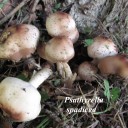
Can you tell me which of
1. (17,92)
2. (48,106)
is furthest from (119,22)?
(17,92)

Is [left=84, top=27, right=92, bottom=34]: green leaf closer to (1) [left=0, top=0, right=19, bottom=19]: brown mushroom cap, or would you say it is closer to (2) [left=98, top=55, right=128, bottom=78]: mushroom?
(2) [left=98, top=55, right=128, bottom=78]: mushroom

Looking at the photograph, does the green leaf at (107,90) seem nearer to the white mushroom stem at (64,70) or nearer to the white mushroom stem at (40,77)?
the white mushroom stem at (64,70)

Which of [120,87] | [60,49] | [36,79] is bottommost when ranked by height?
[120,87]

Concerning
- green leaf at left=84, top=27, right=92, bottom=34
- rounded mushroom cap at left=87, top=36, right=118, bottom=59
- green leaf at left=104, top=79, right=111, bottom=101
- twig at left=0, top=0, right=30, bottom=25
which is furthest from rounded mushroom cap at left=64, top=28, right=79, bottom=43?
twig at left=0, top=0, right=30, bottom=25

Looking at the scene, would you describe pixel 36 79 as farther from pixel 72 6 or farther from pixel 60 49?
pixel 72 6

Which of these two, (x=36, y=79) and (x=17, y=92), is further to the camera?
(x=36, y=79)

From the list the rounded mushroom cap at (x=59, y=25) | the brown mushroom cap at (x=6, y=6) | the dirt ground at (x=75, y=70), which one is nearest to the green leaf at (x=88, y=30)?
the dirt ground at (x=75, y=70)

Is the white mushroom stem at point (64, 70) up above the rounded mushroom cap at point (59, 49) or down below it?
below

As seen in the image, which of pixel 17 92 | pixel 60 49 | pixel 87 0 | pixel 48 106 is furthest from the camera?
pixel 87 0
